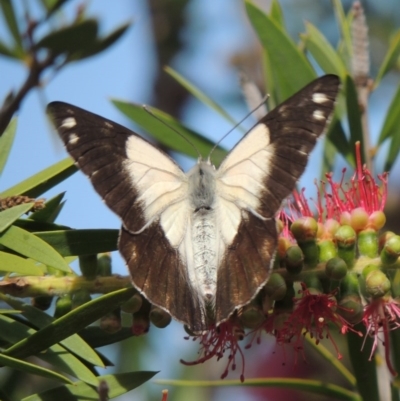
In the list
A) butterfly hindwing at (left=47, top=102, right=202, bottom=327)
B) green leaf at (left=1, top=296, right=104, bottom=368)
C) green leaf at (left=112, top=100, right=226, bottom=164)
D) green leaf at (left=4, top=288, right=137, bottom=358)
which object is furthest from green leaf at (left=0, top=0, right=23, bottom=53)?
green leaf at (left=4, top=288, right=137, bottom=358)

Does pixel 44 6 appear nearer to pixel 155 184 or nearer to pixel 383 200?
pixel 155 184

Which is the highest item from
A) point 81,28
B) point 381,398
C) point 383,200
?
point 81,28

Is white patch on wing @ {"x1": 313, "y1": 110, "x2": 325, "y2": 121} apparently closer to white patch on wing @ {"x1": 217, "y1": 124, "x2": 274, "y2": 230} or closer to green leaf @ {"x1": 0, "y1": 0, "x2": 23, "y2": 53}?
white patch on wing @ {"x1": 217, "y1": 124, "x2": 274, "y2": 230}

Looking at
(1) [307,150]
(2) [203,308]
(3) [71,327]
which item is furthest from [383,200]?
(3) [71,327]

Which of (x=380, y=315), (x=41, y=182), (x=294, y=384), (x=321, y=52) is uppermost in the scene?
(x=321, y=52)

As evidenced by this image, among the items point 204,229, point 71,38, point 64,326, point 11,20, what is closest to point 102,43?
point 71,38

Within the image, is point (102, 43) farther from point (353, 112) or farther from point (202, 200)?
point (353, 112)

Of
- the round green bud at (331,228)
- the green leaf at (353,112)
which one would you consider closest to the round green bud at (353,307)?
the round green bud at (331,228)
